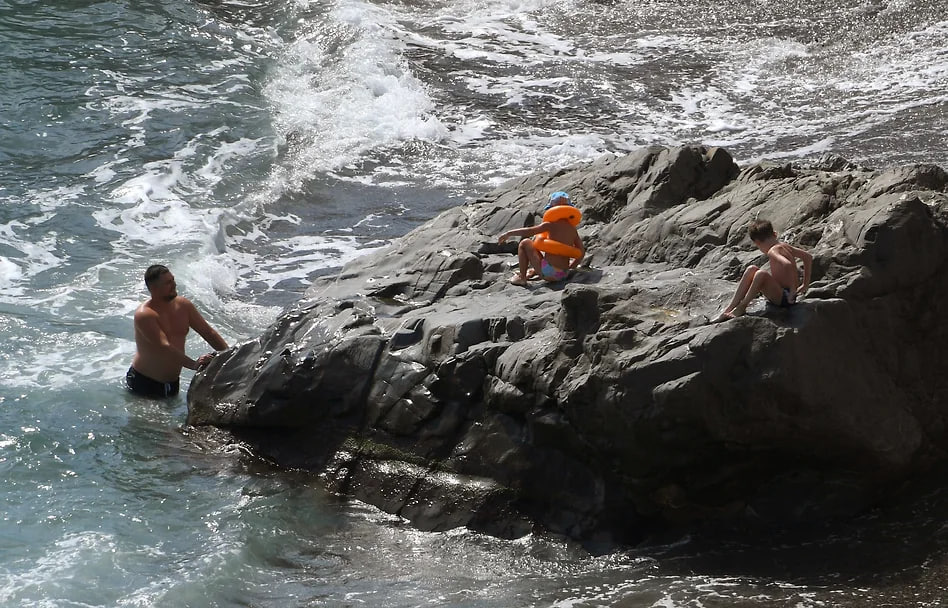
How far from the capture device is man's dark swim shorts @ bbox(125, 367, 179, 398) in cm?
797

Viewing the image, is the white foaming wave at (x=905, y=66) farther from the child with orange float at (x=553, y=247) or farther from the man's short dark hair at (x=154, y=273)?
the man's short dark hair at (x=154, y=273)

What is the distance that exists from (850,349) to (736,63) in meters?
11.4

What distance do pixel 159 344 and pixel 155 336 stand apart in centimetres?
7

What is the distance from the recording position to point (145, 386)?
26.2ft

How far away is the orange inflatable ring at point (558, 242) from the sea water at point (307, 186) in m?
2.21

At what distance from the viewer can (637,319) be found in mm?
5816

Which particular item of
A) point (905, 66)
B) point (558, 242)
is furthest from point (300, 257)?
point (905, 66)

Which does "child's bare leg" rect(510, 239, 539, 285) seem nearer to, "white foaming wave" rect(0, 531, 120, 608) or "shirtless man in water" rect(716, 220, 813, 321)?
"shirtless man in water" rect(716, 220, 813, 321)

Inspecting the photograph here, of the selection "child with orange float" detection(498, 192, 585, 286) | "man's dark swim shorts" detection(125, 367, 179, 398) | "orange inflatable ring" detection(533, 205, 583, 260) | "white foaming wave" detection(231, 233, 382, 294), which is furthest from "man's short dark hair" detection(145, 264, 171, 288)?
"orange inflatable ring" detection(533, 205, 583, 260)

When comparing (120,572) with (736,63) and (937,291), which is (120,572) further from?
(736,63)

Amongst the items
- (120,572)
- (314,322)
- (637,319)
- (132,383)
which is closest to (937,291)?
(637,319)

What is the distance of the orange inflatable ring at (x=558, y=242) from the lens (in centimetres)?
730

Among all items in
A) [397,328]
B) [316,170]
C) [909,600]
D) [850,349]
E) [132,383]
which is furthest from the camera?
[316,170]

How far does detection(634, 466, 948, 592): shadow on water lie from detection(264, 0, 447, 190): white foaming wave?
8.81 metres
